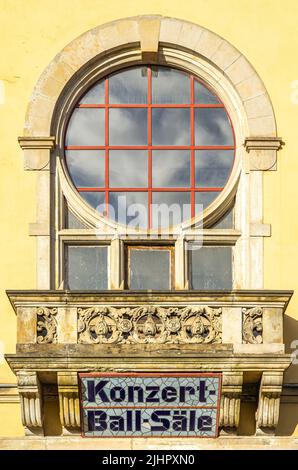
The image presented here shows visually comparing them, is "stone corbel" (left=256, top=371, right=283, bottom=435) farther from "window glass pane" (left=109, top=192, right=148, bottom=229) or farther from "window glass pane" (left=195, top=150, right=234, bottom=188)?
"window glass pane" (left=195, top=150, right=234, bottom=188)

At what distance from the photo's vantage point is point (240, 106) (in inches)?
1154

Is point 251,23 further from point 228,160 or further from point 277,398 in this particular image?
point 277,398

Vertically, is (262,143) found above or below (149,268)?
above

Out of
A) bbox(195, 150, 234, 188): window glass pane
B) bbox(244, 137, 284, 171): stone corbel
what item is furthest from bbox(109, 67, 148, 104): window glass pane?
bbox(244, 137, 284, 171): stone corbel

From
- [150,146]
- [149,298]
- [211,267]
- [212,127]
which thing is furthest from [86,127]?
[149,298]

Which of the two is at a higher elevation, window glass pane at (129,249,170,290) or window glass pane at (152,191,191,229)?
window glass pane at (152,191,191,229)

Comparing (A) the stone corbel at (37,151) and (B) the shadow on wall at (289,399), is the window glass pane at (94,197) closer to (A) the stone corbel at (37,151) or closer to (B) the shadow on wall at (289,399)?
(A) the stone corbel at (37,151)

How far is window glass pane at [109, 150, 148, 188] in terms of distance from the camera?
29.2 meters

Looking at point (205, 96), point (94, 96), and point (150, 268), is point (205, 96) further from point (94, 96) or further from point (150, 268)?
point (150, 268)

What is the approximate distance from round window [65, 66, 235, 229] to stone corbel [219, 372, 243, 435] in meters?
2.72

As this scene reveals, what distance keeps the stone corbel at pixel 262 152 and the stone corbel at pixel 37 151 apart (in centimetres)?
284

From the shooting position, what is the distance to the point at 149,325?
27703 millimetres

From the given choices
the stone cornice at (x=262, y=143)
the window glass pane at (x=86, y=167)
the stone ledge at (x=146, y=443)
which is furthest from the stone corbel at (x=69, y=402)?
the stone cornice at (x=262, y=143)

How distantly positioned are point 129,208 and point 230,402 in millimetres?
3298
